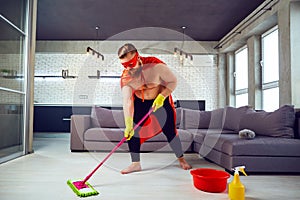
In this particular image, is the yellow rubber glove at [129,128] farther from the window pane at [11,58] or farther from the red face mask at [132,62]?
the window pane at [11,58]

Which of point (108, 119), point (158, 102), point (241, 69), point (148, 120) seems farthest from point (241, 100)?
point (158, 102)

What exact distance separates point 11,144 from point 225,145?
2387 mm

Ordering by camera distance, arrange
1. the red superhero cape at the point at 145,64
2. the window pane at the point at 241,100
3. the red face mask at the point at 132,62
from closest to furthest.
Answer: the red face mask at the point at 132,62 → the red superhero cape at the point at 145,64 → the window pane at the point at 241,100

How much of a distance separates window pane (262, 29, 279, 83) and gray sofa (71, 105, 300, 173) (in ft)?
4.77

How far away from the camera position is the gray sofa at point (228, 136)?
239cm

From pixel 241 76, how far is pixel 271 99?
4.73 feet

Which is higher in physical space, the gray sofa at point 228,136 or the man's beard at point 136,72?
the man's beard at point 136,72

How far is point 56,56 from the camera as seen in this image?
666cm

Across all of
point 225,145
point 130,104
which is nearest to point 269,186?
point 225,145

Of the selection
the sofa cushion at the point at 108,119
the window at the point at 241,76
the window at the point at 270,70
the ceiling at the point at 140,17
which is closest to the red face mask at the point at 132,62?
the sofa cushion at the point at 108,119

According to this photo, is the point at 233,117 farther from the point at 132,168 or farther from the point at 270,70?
the point at 132,168

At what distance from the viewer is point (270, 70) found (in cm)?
480

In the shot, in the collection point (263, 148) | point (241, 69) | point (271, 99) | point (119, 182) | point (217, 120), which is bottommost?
point (119, 182)

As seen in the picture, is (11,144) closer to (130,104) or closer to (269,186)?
(130,104)
